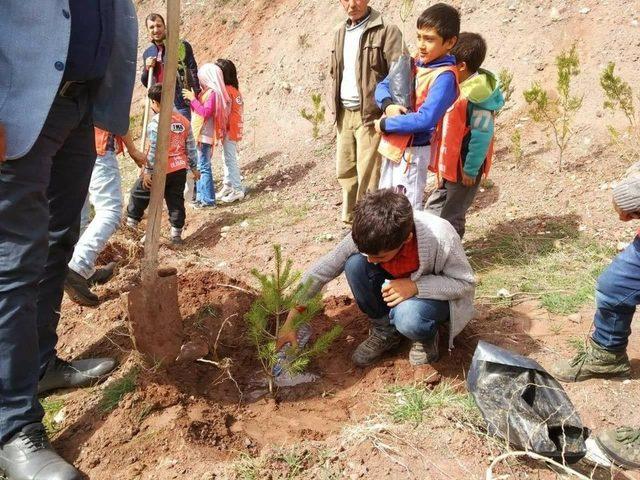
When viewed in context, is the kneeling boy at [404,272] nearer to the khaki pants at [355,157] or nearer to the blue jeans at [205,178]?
the khaki pants at [355,157]

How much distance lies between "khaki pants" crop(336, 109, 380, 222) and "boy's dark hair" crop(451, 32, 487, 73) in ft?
2.74

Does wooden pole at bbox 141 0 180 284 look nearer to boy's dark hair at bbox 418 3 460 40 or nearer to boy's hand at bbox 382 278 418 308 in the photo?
boy's hand at bbox 382 278 418 308

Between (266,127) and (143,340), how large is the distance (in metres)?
6.89

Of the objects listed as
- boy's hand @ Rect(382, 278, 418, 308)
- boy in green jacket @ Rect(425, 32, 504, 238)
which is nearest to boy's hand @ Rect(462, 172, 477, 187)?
boy in green jacket @ Rect(425, 32, 504, 238)

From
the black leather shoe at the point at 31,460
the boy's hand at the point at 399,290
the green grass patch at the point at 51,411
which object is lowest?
the green grass patch at the point at 51,411

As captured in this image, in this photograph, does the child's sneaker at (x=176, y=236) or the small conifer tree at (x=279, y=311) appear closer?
the small conifer tree at (x=279, y=311)

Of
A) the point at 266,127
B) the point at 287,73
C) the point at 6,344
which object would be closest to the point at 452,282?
the point at 6,344

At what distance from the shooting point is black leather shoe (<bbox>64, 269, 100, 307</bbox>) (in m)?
3.19

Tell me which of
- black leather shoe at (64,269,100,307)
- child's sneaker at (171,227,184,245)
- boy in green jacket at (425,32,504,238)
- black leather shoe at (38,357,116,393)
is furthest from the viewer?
child's sneaker at (171,227,184,245)

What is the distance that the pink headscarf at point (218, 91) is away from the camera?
247 inches

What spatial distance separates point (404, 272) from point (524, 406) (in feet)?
2.73

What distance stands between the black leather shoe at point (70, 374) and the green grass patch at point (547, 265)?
7.16ft

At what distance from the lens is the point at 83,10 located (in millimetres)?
2059

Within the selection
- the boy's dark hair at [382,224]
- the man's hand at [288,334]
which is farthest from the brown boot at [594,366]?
the man's hand at [288,334]
